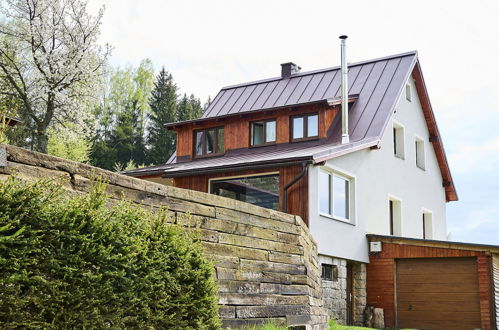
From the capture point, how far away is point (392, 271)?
18531 mm

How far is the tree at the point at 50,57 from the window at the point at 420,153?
13840 mm

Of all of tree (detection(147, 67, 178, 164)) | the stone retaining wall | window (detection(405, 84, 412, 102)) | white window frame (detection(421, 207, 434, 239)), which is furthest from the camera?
tree (detection(147, 67, 178, 164))

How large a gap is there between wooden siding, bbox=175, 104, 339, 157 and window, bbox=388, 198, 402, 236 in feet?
12.3

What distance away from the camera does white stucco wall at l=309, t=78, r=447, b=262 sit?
16.8 m

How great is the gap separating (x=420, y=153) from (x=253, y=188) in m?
8.57

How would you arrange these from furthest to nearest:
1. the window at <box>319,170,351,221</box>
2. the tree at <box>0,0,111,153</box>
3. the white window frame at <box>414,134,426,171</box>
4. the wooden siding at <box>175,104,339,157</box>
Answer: the tree at <box>0,0,111,153</box> < the white window frame at <box>414,134,426,171</box> < the wooden siding at <box>175,104,339,157</box> < the window at <box>319,170,351,221</box>

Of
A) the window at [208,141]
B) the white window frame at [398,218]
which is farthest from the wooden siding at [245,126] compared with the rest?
the white window frame at [398,218]

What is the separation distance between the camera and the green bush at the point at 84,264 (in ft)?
14.8

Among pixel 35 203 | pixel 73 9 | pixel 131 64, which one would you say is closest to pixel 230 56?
pixel 131 64

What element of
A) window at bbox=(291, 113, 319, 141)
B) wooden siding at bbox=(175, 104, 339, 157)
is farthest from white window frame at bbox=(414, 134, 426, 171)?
window at bbox=(291, 113, 319, 141)

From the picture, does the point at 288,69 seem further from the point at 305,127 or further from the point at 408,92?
the point at 305,127

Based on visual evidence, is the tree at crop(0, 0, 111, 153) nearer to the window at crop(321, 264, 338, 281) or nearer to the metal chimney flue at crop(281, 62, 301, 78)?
the metal chimney flue at crop(281, 62, 301, 78)

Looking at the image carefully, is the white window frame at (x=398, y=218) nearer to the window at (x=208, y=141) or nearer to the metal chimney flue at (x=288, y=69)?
the window at (x=208, y=141)

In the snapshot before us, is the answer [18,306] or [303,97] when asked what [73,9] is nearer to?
[303,97]
